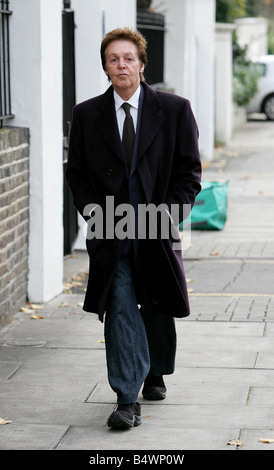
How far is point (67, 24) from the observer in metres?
9.45

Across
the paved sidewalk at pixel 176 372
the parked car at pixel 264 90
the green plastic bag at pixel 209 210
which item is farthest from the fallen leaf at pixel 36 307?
the parked car at pixel 264 90

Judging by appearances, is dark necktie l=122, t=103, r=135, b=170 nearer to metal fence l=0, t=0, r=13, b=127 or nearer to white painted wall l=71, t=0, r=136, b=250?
metal fence l=0, t=0, r=13, b=127

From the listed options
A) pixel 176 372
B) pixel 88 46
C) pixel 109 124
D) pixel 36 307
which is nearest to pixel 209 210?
pixel 88 46

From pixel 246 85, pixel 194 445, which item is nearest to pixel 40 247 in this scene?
pixel 194 445

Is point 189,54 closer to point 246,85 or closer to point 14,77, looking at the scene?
point 246,85

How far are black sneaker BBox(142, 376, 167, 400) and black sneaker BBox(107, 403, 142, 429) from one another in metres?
0.42

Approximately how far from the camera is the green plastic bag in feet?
36.6

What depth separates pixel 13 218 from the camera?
23.9 feet

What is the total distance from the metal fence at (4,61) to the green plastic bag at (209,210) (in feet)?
13.2

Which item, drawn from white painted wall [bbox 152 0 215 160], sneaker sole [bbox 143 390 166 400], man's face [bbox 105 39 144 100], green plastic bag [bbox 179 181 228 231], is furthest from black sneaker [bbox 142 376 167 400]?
white painted wall [bbox 152 0 215 160]

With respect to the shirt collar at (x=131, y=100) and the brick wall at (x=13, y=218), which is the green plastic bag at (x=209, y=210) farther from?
the shirt collar at (x=131, y=100)

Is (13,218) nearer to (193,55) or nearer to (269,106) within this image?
(193,55)

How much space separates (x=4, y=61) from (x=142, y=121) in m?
2.82

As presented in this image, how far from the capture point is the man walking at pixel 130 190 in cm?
484
